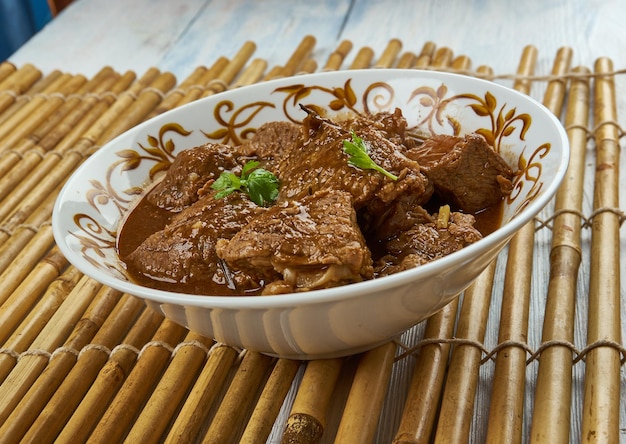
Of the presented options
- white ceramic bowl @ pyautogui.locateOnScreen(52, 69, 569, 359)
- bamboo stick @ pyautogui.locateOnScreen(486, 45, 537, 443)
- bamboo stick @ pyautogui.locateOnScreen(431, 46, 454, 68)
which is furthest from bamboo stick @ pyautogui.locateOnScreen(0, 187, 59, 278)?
bamboo stick @ pyautogui.locateOnScreen(431, 46, 454, 68)

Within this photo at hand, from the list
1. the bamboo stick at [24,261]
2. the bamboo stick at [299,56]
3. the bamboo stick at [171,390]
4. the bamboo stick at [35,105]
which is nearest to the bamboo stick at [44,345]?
the bamboo stick at [24,261]

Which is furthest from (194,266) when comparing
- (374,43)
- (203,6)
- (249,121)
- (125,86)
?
(203,6)

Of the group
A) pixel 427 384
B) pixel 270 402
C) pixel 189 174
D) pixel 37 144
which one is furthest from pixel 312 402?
pixel 37 144

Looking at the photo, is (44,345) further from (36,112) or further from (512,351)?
(36,112)

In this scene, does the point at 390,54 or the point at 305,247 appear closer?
the point at 305,247

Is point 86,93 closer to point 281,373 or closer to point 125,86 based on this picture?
point 125,86

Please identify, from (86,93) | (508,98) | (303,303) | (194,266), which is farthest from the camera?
(86,93)
